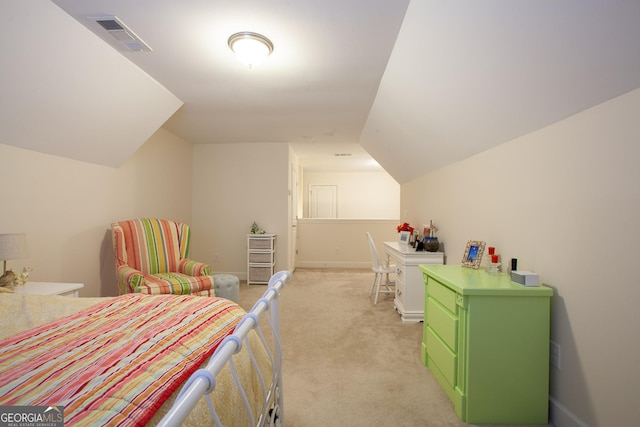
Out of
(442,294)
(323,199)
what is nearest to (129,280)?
(442,294)

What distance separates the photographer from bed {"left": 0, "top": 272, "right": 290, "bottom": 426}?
0.74 m

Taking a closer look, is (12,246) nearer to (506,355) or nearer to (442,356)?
(442,356)

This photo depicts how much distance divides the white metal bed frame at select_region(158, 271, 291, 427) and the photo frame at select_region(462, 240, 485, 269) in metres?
1.50

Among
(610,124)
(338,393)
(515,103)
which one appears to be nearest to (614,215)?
(610,124)

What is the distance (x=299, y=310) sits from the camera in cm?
354

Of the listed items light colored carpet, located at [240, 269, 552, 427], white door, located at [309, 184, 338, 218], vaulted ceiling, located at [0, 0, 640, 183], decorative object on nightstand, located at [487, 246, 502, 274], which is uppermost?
vaulted ceiling, located at [0, 0, 640, 183]

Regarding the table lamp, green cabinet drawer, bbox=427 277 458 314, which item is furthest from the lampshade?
green cabinet drawer, bbox=427 277 458 314

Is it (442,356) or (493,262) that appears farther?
(493,262)

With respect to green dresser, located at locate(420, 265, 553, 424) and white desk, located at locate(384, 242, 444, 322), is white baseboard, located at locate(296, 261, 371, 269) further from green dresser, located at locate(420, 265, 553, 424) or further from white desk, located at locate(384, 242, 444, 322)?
green dresser, located at locate(420, 265, 553, 424)

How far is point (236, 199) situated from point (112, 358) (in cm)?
429

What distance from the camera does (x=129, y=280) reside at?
8.69 feet

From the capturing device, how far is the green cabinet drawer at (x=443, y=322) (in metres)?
1.76

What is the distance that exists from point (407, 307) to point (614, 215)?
6.88 ft

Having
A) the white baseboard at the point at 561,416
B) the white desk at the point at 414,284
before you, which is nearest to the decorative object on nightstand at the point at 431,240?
the white desk at the point at 414,284
